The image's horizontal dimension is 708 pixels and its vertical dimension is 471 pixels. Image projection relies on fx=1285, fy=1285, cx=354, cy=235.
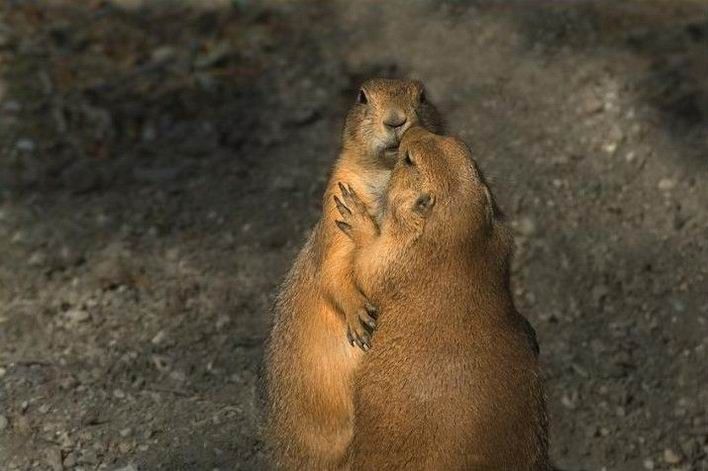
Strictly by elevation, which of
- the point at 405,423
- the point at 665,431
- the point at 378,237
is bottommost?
the point at 665,431

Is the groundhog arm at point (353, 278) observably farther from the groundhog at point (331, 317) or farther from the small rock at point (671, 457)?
the small rock at point (671, 457)

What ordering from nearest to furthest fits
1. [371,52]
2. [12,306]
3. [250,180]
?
[12,306] < [250,180] < [371,52]

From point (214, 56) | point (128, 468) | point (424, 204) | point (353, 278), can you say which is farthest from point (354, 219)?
point (214, 56)

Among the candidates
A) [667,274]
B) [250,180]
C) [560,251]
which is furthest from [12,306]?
[667,274]

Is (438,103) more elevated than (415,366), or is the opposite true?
(415,366)

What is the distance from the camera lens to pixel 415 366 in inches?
151

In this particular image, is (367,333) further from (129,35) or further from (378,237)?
(129,35)

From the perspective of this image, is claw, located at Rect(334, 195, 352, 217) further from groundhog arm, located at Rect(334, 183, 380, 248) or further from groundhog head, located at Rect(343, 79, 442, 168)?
groundhog head, located at Rect(343, 79, 442, 168)

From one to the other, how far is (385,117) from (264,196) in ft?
9.14

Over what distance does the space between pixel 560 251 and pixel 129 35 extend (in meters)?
3.73

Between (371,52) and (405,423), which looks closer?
(405,423)

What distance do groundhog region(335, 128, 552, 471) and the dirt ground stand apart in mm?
1402

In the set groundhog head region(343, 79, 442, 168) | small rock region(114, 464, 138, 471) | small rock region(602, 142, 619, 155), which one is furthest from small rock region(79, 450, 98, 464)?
small rock region(602, 142, 619, 155)

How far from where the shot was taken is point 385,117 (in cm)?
428
